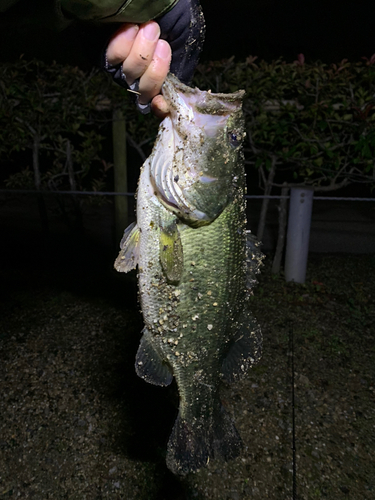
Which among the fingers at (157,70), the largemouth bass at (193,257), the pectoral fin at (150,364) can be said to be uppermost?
the fingers at (157,70)

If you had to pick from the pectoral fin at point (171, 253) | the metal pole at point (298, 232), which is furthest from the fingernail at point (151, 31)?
the metal pole at point (298, 232)

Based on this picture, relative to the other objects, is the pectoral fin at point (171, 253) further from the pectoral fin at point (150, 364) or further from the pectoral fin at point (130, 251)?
the pectoral fin at point (150, 364)

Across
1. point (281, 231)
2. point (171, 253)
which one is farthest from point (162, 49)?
point (281, 231)

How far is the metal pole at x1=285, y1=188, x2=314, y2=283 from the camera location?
484cm

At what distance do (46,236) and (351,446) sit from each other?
5.33 m

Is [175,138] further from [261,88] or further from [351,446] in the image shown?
[261,88]

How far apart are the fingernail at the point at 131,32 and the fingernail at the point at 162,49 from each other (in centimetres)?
9

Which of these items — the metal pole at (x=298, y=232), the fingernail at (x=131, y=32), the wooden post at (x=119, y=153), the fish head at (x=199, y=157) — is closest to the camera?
the fingernail at (x=131, y=32)

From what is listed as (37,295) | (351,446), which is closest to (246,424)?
(351,446)

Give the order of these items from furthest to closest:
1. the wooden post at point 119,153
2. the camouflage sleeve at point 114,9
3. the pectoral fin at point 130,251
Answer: the wooden post at point 119,153
the pectoral fin at point 130,251
the camouflage sleeve at point 114,9

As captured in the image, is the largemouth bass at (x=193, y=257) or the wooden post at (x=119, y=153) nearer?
the largemouth bass at (x=193, y=257)

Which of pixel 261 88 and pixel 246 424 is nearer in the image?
pixel 246 424

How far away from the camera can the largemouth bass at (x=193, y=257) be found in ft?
5.09

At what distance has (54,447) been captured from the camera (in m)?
2.81
